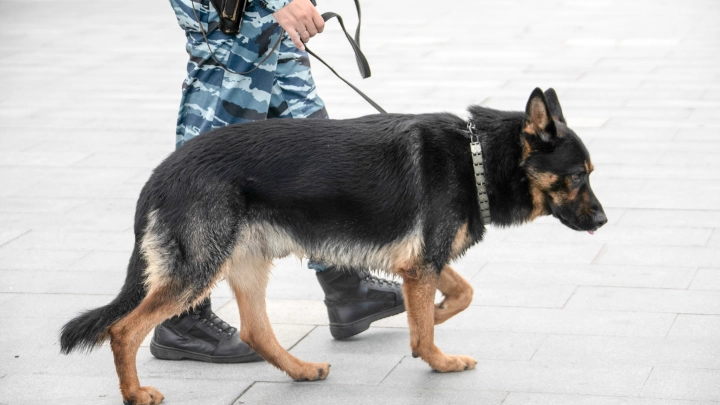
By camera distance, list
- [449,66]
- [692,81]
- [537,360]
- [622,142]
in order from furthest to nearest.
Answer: [449,66], [692,81], [622,142], [537,360]

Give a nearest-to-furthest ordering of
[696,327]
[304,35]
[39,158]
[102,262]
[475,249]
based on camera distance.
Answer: [304,35] → [696,327] → [102,262] → [475,249] → [39,158]

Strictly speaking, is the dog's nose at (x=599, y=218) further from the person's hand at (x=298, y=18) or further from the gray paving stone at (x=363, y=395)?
the person's hand at (x=298, y=18)

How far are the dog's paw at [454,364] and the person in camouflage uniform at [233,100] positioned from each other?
1.97 feet

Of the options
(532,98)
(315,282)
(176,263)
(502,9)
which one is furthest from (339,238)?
(502,9)

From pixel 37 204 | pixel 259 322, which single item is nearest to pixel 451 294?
pixel 259 322

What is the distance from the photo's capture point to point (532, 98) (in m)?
4.20

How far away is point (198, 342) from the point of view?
4.86m

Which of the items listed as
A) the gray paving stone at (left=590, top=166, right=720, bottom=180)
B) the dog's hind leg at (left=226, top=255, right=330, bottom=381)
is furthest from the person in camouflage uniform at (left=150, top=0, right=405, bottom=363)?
the gray paving stone at (left=590, top=166, right=720, bottom=180)

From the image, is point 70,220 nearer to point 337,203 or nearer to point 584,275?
point 337,203

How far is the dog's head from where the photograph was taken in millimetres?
4293

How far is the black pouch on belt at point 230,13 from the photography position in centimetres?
460

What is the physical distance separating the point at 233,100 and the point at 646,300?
228 centimetres

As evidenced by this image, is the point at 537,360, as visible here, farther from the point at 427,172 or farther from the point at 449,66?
the point at 449,66

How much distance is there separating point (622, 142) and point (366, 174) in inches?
183
